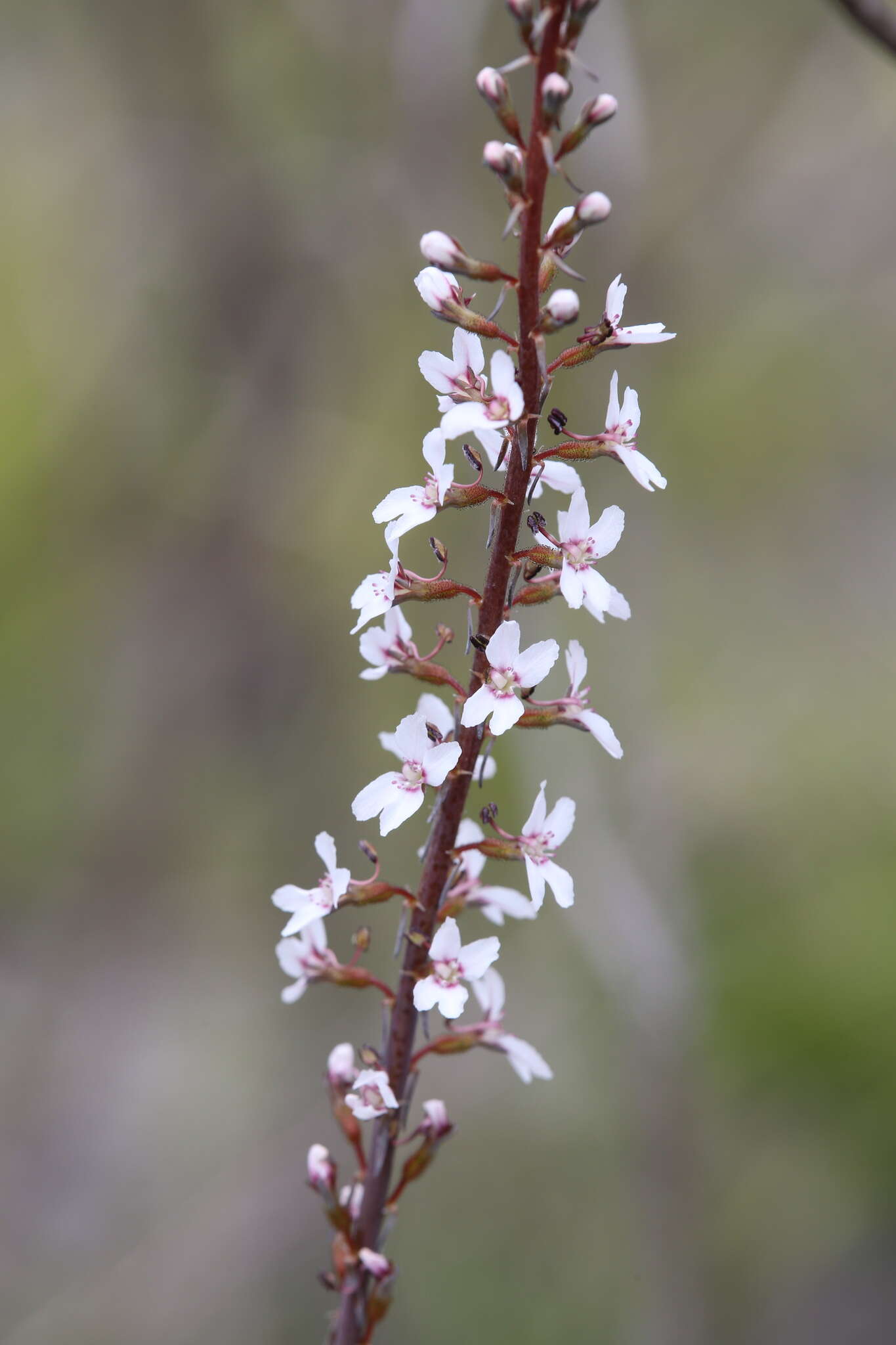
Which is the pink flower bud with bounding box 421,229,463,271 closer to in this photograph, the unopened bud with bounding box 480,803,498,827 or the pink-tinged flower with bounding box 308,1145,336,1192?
the unopened bud with bounding box 480,803,498,827

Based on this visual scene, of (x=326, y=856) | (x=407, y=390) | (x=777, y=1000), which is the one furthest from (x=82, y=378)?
(x=326, y=856)

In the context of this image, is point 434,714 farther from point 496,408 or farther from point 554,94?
point 554,94

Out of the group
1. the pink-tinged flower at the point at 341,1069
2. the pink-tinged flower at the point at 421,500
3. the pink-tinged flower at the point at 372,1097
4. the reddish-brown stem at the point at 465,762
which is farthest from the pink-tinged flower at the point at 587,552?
the pink-tinged flower at the point at 341,1069

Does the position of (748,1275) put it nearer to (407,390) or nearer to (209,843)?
(209,843)

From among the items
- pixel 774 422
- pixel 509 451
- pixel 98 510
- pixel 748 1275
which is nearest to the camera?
pixel 509 451

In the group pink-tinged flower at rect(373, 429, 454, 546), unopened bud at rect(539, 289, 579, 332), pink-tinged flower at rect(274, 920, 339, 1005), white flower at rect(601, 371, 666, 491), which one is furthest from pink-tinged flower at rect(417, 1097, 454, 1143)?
unopened bud at rect(539, 289, 579, 332)
